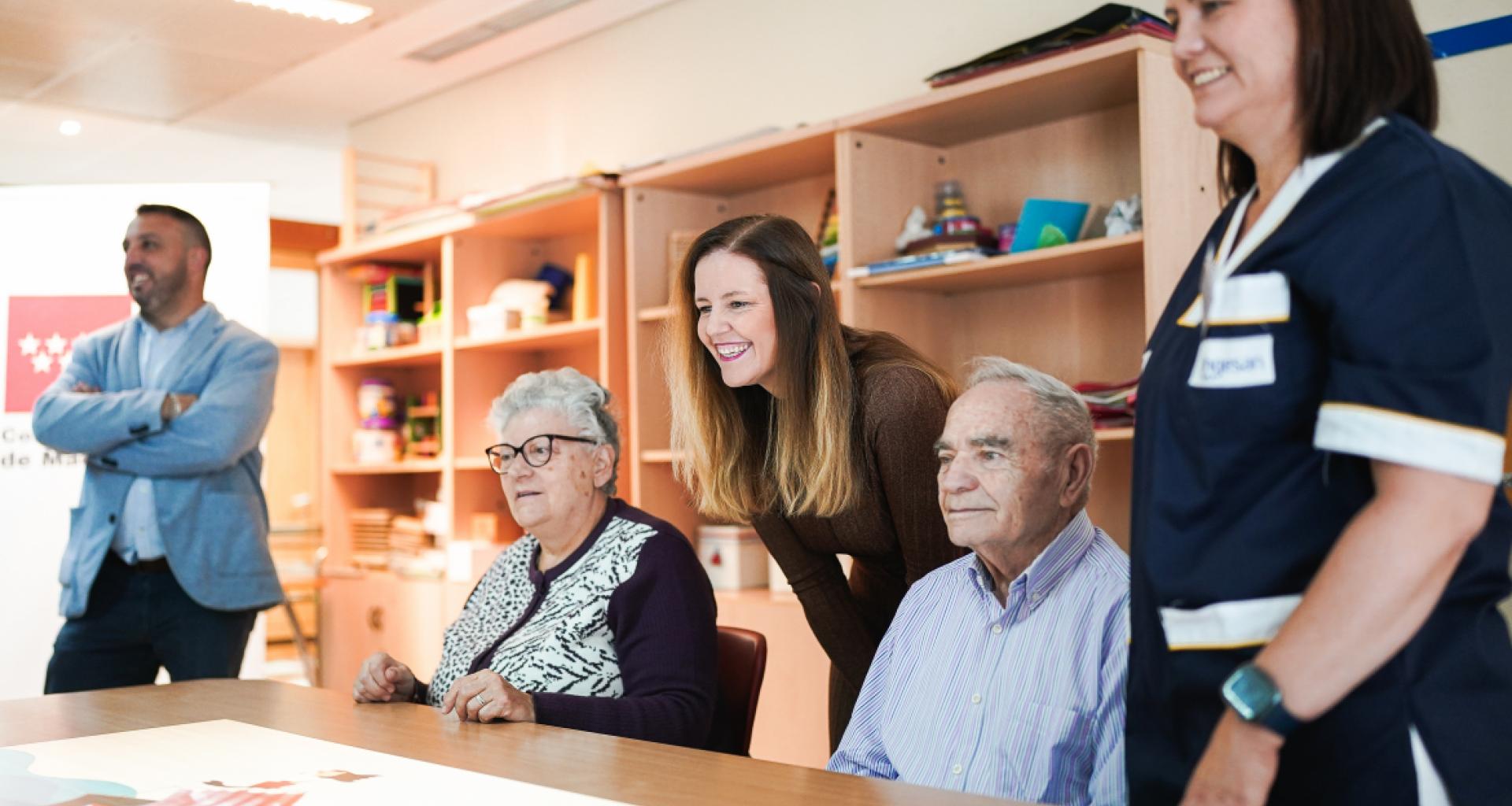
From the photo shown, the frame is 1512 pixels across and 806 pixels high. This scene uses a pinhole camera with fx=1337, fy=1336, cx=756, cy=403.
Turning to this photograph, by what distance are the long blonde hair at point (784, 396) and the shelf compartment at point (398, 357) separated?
267 centimetres

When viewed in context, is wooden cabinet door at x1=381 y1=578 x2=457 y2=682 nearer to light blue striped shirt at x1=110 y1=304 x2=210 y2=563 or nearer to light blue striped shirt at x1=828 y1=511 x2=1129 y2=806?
light blue striped shirt at x1=110 y1=304 x2=210 y2=563

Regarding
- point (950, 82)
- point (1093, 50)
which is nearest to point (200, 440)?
point (950, 82)

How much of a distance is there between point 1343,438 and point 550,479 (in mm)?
1411

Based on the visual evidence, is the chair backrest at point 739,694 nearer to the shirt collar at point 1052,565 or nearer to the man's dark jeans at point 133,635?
the shirt collar at point 1052,565

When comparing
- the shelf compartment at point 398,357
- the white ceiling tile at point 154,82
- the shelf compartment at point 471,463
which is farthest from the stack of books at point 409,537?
the white ceiling tile at point 154,82

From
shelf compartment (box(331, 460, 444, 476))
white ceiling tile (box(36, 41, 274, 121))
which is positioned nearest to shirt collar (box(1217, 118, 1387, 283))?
shelf compartment (box(331, 460, 444, 476))

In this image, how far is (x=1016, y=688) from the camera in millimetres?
1584

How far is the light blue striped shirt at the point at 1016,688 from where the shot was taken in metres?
1.52

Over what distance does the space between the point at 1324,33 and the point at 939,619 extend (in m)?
0.89

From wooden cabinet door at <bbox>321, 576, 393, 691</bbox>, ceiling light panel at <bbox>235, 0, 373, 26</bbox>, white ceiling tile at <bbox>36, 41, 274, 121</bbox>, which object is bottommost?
wooden cabinet door at <bbox>321, 576, 393, 691</bbox>

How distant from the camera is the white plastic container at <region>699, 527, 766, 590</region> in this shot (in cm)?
367

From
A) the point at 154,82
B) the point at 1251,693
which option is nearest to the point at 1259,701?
the point at 1251,693

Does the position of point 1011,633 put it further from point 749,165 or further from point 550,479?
point 749,165

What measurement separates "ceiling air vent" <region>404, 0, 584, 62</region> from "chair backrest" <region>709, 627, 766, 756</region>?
2858 mm
